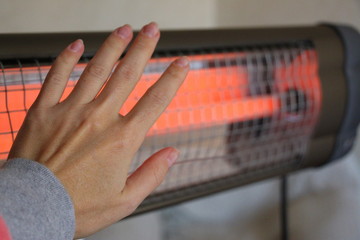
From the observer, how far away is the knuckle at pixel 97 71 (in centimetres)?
40

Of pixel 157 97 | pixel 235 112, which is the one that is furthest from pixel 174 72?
pixel 235 112

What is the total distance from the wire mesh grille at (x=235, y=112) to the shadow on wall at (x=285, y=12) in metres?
0.47

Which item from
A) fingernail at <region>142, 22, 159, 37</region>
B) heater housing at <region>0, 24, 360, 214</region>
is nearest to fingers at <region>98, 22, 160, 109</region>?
fingernail at <region>142, 22, 159, 37</region>

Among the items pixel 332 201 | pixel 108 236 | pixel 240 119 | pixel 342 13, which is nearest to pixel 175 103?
pixel 240 119

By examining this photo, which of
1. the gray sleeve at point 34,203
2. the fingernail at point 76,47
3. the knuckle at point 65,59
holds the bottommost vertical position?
the gray sleeve at point 34,203

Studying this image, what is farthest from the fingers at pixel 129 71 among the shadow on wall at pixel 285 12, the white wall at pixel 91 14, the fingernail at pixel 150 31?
the shadow on wall at pixel 285 12

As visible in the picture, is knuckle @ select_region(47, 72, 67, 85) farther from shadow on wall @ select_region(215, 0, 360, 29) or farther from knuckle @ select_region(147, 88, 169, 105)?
shadow on wall @ select_region(215, 0, 360, 29)

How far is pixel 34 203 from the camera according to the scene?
1.07ft

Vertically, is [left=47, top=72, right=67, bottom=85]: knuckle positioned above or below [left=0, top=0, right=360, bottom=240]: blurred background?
above

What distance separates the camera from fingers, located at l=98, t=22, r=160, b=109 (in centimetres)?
39

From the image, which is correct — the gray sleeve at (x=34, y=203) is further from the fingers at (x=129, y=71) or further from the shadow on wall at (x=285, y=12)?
the shadow on wall at (x=285, y=12)

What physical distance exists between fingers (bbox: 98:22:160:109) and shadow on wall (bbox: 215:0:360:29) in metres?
0.80

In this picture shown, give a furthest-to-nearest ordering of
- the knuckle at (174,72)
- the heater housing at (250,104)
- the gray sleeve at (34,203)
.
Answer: the heater housing at (250,104), the knuckle at (174,72), the gray sleeve at (34,203)

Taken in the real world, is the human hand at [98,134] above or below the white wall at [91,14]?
above
